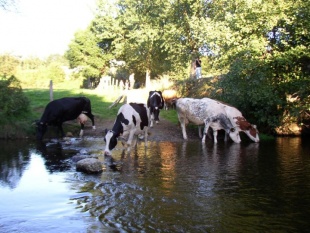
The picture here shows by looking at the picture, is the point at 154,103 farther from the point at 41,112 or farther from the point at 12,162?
the point at 12,162

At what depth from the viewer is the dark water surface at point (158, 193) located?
21.0ft

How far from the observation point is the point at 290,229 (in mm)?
6141

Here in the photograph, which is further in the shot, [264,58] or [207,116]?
[264,58]

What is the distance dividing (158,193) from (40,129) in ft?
34.0

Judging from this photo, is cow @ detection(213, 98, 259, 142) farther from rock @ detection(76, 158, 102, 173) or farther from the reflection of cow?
rock @ detection(76, 158, 102, 173)

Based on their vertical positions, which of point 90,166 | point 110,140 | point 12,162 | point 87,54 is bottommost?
point 12,162

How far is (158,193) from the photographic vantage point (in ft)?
27.1

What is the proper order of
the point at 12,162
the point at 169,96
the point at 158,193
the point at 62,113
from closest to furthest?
the point at 158,193 → the point at 12,162 → the point at 62,113 → the point at 169,96

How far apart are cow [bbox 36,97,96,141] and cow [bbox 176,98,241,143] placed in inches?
184

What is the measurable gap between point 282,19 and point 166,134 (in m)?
7.83

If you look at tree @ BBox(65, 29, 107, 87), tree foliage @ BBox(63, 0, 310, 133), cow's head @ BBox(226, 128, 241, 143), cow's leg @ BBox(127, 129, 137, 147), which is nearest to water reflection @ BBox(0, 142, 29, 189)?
cow's leg @ BBox(127, 129, 137, 147)

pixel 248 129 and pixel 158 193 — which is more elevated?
pixel 248 129

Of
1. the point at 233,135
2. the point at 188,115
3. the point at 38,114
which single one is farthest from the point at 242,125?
the point at 38,114

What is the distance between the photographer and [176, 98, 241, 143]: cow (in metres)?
18.0
